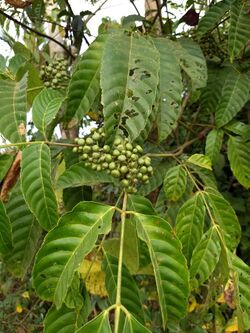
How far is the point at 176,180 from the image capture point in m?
1.06

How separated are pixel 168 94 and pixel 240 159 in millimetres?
412

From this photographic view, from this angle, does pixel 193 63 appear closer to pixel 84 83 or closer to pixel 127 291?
pixel 84 83

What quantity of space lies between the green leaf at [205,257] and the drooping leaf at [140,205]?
106 mm

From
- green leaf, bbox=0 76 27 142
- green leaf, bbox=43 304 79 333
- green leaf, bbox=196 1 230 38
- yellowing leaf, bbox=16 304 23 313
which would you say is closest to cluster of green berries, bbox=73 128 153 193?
green leaf, bbox=0 76 27 142

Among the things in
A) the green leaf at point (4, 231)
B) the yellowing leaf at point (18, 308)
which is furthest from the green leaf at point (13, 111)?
the yellowing leaf at point (18, 308)

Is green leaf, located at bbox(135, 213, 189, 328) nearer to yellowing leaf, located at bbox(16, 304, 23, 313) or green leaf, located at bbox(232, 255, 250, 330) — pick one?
green leaf, located at bbox(232, 255, 250, 330)

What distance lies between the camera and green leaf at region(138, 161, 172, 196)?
1.25m

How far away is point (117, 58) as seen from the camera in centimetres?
86

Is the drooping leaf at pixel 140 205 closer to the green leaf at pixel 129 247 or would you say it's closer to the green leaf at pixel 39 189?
the green leaf at pixel 129 247

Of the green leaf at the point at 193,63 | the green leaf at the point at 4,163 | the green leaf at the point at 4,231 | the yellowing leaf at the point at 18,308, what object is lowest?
the yellowing leaf at the point at 18,308

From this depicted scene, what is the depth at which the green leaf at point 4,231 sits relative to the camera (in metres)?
0.77

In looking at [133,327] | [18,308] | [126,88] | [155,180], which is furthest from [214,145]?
[18,308]

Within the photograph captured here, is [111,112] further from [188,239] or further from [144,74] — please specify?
[188,239]

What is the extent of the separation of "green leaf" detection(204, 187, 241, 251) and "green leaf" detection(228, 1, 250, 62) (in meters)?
0.44
